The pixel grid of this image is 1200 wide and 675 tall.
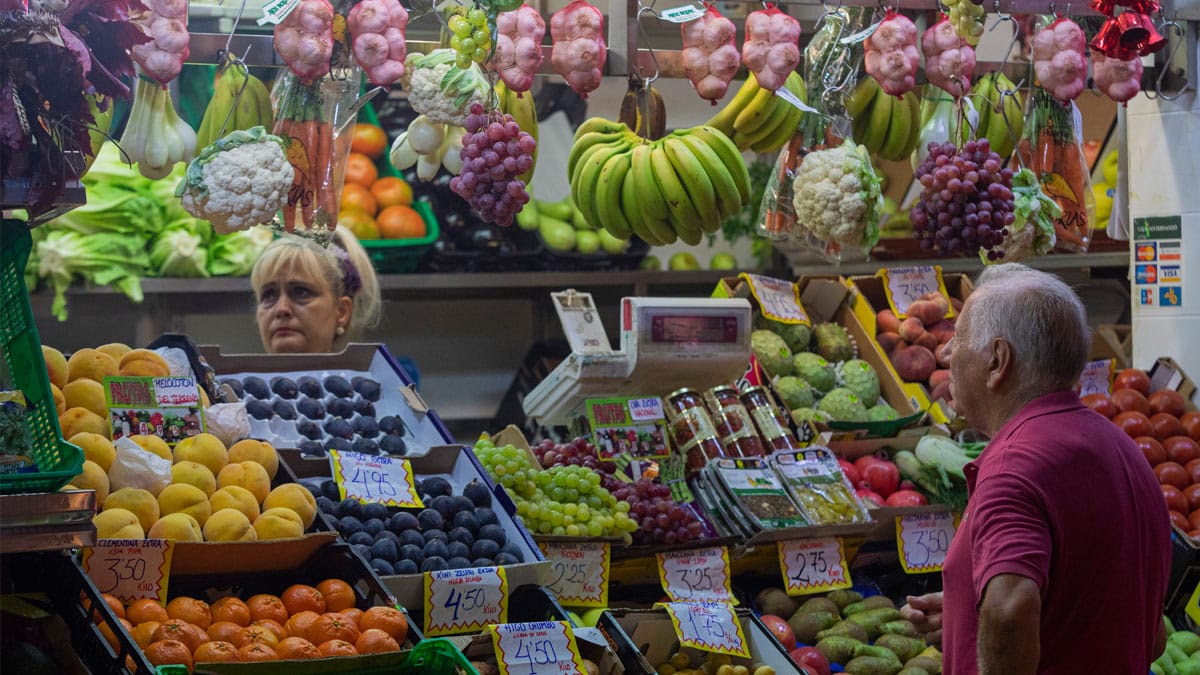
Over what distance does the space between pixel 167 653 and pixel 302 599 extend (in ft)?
1.04

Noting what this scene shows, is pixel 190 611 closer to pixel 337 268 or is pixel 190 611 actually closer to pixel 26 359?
pixel 26 359

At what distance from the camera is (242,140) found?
2725 mm

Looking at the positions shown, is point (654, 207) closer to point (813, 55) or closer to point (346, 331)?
point (813, 55)

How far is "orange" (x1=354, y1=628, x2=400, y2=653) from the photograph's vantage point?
219 cm

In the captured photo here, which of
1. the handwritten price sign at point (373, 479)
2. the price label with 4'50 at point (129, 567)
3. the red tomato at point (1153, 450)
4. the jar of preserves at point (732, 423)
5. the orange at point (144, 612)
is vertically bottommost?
the red tomato at point (1153, 450)

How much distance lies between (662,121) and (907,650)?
142 cm

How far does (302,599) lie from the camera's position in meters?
2.31

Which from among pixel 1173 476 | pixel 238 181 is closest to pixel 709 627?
pixel 238 181

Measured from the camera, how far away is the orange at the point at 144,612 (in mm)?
2150

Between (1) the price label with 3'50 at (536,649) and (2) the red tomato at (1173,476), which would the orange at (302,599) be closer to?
(1) the price label with 3'50 at (536,649)

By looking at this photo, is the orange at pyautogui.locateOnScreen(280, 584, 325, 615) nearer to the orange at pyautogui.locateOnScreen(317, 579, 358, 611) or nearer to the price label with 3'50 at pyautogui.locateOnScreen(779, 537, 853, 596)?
the orange at pyautogui.locateOnScreen(317, 579, 358, 611)

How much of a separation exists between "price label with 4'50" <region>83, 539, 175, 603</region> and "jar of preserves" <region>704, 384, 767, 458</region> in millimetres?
1842

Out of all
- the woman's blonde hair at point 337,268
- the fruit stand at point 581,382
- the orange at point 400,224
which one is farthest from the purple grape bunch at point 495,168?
the orange at point 400,224

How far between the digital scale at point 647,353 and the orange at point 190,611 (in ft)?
5.18
